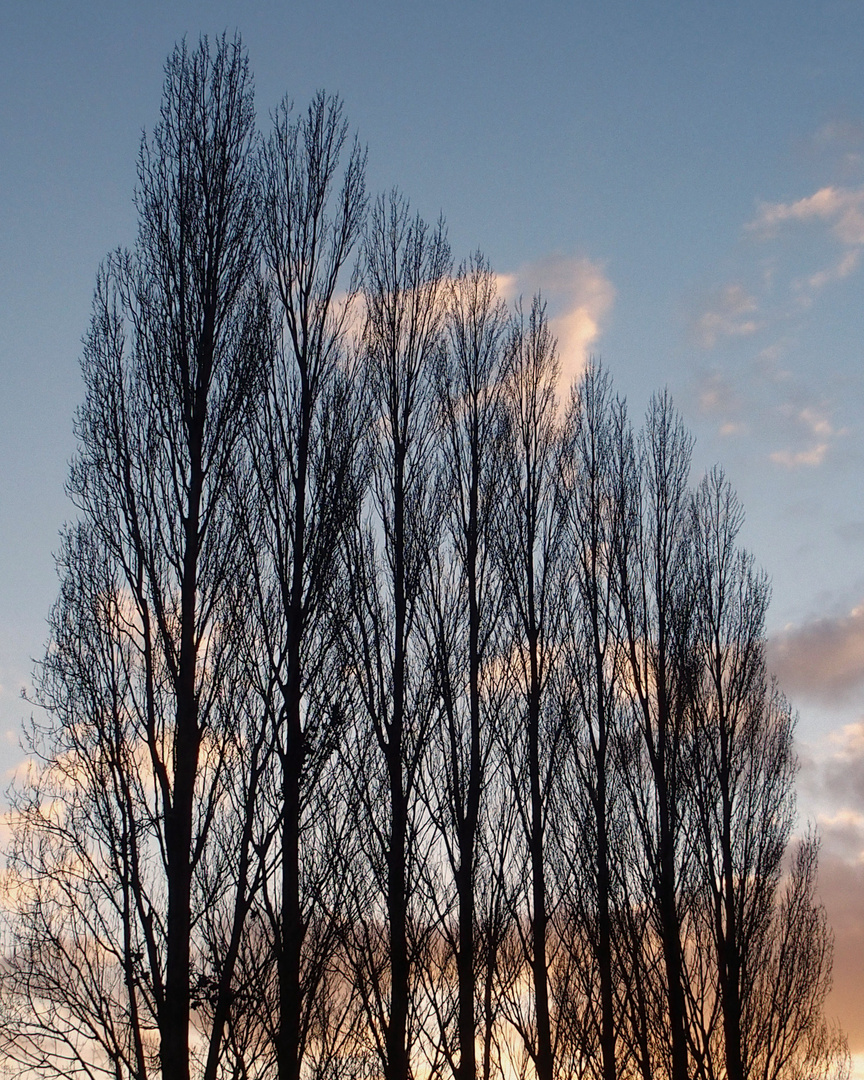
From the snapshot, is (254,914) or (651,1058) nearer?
(254,914)

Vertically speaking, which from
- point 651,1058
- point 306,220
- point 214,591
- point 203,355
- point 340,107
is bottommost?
point 651,1058

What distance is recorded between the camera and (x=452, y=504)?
14.7m

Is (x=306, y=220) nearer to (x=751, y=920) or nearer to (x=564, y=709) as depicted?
(x=564, y=709)

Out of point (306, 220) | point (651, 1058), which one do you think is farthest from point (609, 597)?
point (306, 220)

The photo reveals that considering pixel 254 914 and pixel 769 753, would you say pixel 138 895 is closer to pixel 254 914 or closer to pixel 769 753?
pixel 254 914

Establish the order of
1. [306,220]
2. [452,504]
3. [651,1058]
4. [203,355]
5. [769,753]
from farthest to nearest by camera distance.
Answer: [769,753], [651,1058], [452,504], [306,220], [203,355]

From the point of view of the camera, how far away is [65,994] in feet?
41.4

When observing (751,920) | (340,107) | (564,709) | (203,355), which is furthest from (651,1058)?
(340,107)

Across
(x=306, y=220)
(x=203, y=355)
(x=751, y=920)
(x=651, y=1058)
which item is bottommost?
(x=651, y=1058)

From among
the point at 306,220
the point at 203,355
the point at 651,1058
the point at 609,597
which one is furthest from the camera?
the point at 609,597

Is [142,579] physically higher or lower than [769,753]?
lower

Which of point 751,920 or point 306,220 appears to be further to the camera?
point 751,920

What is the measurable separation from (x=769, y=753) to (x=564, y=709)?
508cm

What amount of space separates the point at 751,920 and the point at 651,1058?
2.85 metres
